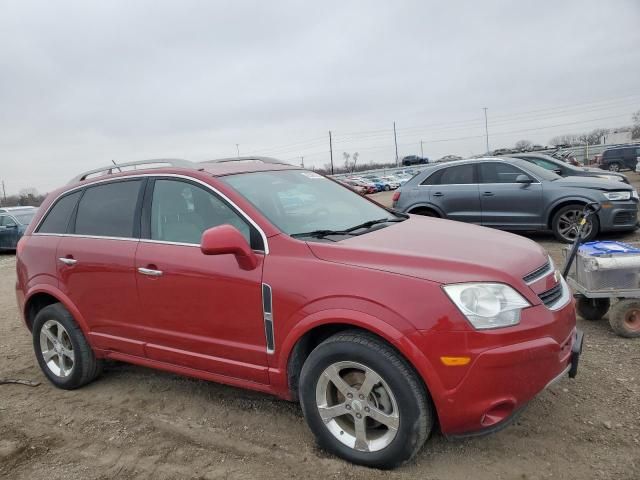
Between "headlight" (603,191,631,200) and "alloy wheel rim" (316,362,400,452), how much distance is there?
779 cm

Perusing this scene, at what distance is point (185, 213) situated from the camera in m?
3.69

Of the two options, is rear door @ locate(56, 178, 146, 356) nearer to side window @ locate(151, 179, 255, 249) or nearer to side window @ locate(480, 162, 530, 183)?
side window @ locate(151, 179, 255, 249)

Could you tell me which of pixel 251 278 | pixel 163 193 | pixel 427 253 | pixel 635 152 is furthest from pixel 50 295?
pixel 635 152

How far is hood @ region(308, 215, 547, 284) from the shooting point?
2750 millimetres


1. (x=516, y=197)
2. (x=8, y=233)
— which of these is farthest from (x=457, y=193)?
(x=8, y=233)

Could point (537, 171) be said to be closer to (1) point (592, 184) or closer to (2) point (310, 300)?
(1) point (592, 184)

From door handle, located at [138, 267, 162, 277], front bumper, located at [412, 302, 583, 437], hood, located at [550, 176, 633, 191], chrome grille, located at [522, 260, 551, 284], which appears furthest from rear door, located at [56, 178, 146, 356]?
hood, located at [550, 176, 633, 191]

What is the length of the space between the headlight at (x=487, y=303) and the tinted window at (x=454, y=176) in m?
7.84

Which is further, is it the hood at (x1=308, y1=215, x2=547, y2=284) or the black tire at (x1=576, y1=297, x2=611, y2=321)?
the black tire at (x1=576, y1=297, x2=611, y2=321)

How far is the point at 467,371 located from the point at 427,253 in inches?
26.7

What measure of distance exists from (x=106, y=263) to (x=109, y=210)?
478 millimetres

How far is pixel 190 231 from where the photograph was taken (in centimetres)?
362

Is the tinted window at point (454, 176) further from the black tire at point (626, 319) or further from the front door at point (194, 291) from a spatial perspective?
the front door at point (194, 291)

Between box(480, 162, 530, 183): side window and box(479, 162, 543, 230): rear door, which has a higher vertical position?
box(480, 162, 530, 183): side window
